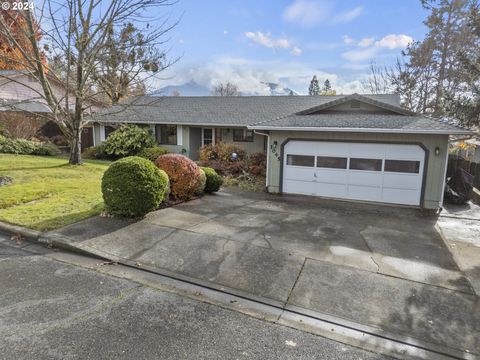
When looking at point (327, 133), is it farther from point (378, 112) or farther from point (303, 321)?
point (303, 321)

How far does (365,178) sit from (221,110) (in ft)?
36.8

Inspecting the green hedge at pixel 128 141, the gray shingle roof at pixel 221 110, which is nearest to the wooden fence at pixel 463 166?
the gray shingle roof at pixel 221 110

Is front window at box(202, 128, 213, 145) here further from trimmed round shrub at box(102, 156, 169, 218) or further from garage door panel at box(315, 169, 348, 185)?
trimmed round shrub at box(102, 156, 169, 218)

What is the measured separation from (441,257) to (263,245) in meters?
3.51

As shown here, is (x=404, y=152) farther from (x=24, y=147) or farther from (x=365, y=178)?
(x=24, y=147)

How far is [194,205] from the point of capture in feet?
31.0

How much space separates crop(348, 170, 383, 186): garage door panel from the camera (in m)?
10.8

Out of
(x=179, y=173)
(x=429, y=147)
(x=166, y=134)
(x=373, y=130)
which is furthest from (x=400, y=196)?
(x=166, y=134)

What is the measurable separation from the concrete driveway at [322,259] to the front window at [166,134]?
461 inches

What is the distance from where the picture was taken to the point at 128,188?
717 cm

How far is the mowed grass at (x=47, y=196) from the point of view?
7.04m

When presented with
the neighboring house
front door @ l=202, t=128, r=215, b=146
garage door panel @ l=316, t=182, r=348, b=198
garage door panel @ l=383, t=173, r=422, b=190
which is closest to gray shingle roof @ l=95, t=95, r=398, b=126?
front door @ l=202, t=128, r=215, b=146

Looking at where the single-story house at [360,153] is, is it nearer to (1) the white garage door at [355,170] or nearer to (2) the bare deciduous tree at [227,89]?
(1) the white garage door at [355,170]

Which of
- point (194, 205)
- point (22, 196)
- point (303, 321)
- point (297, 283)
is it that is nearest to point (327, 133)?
point (194, 205)
